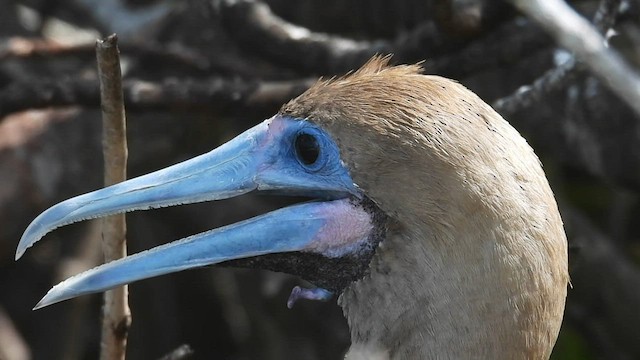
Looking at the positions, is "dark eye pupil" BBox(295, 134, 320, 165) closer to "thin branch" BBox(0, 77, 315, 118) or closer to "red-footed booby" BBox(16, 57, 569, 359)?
"red-footed booby" BBox(16, 57, 569, 359)

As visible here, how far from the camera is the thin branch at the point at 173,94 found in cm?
370

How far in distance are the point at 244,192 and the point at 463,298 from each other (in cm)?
51

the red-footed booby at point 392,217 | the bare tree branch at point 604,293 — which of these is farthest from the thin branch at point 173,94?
the bare tree branch at point 604,293

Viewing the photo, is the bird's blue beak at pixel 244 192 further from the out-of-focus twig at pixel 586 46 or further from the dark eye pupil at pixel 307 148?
the out-of-focus twig at pixel 586 46

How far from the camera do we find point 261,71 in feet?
14.2

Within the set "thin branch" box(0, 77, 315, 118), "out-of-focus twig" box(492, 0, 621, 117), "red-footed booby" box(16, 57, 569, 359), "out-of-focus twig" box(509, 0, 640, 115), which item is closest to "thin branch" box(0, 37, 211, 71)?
"thin branch" box(0, 77, 315, 118)

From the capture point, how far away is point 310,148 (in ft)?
8.15

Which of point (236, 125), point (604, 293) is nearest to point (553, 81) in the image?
point (604, 293)

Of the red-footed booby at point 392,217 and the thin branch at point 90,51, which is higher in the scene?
the thin branch at point 90,51

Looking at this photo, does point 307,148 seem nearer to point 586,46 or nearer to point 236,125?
point 586,46

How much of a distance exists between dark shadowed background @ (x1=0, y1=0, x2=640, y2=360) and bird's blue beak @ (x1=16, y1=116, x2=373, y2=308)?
2.68ft

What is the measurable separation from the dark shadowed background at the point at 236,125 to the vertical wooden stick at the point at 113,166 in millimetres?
1048

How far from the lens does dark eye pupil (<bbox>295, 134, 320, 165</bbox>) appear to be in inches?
97.3

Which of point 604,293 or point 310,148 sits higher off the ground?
point 310,148
